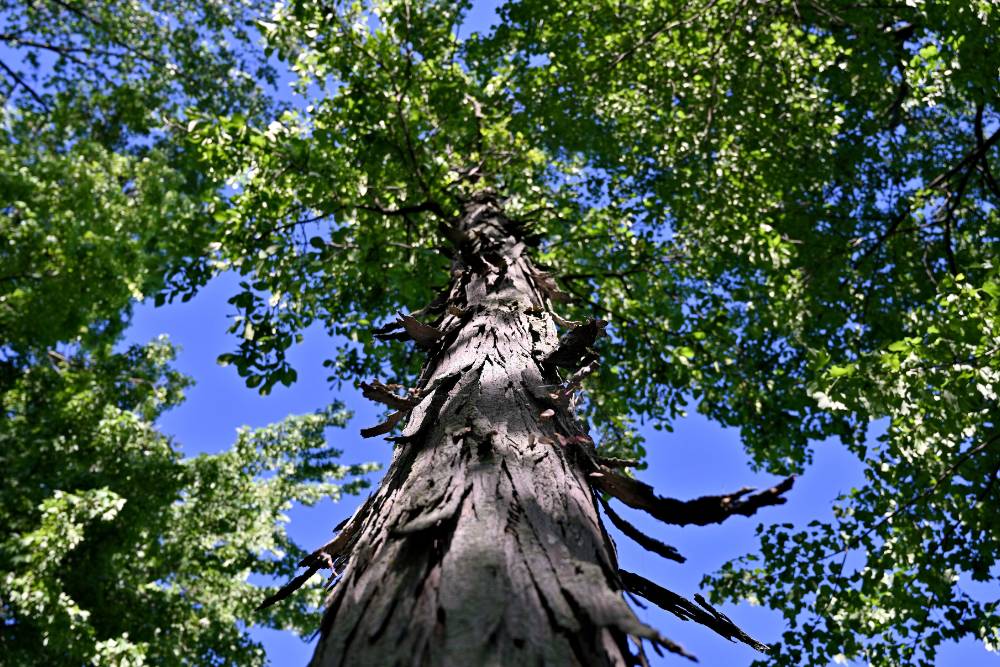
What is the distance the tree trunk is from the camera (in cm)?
107

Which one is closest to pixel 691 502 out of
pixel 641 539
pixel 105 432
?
pixel 641 539

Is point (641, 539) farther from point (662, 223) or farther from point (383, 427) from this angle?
point (662, 223)

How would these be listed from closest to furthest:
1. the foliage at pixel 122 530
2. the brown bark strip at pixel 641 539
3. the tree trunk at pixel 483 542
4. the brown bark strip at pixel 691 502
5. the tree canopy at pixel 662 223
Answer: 1. the tree trunk at pixel 483 542
2. the brown bark strip at pixel 691 502
3. the brown bark strip at pixel 641 539
4. the tree canopy at pixel 662 223
5. the foliage at pixel 122 530

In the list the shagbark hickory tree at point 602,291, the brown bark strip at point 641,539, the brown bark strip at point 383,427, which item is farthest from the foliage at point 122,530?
the brown bark strip at point 641,539

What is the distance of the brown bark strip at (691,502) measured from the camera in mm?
1562

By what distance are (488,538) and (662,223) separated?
784cm

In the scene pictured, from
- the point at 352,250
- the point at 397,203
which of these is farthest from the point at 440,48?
the point at 352,250

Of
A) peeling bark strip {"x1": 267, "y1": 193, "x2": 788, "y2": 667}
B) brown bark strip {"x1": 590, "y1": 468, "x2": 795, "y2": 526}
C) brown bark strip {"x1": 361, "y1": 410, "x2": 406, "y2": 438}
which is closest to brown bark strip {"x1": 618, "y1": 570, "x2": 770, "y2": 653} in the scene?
peeling bark strip {"x1": 267, "y1": 193, "x2": 788, "y2": 667}

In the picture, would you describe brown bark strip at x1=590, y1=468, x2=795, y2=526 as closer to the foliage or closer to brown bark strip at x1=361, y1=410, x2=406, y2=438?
brown bark strip at x1=361, y1=410, x2=406, y2=438

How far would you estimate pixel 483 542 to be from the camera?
4.28 ft

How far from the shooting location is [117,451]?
10141 millimetres

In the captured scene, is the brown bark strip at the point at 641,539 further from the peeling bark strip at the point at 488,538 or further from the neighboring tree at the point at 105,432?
the neighboring tree at the point at 105,432

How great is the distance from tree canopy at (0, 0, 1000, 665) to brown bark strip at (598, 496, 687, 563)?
1.96m

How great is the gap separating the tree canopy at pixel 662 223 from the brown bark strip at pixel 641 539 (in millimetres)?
1958
